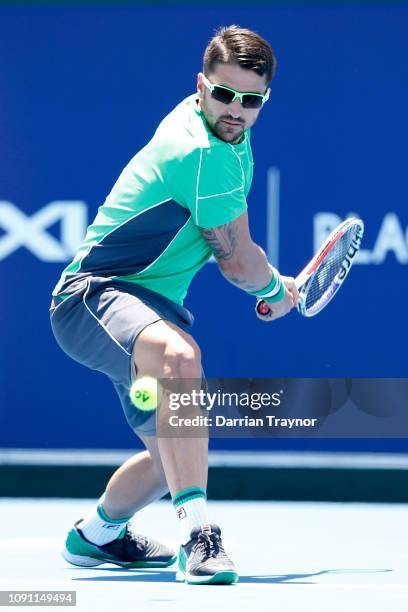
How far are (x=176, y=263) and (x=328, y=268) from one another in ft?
3.35

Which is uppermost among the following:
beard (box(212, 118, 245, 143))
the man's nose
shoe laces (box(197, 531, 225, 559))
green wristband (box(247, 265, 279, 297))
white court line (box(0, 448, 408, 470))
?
white court line (box(0, 448, 408, 470))

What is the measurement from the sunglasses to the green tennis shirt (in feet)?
0.30

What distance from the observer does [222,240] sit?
14.3 feet

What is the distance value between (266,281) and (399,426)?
2.86 metres

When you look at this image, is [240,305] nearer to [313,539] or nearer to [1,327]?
[1,327]

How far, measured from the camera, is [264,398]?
6445mm

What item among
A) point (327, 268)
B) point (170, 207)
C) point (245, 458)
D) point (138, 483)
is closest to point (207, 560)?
point (138, 483)

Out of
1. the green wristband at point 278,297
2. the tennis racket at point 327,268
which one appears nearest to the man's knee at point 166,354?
the green wristband at point 278,297

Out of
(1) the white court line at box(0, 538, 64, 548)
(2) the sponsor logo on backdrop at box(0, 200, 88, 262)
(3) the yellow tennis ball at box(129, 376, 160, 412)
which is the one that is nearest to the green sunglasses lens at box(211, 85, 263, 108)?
(3) the yellow tennis ball at box(129, 376, 160, 412)

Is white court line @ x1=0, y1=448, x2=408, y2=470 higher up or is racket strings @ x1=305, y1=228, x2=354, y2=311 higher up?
white court line @ x1=0, y1=448, x2=408, y2=470

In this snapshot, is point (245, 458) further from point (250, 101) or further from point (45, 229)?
point (250, 101)

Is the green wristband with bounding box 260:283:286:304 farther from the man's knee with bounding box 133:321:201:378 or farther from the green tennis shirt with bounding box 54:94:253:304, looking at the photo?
the man's knee with bounding box 133:321:201:378

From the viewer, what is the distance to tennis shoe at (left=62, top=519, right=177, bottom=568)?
473 centimetres

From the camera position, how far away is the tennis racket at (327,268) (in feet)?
16.8
